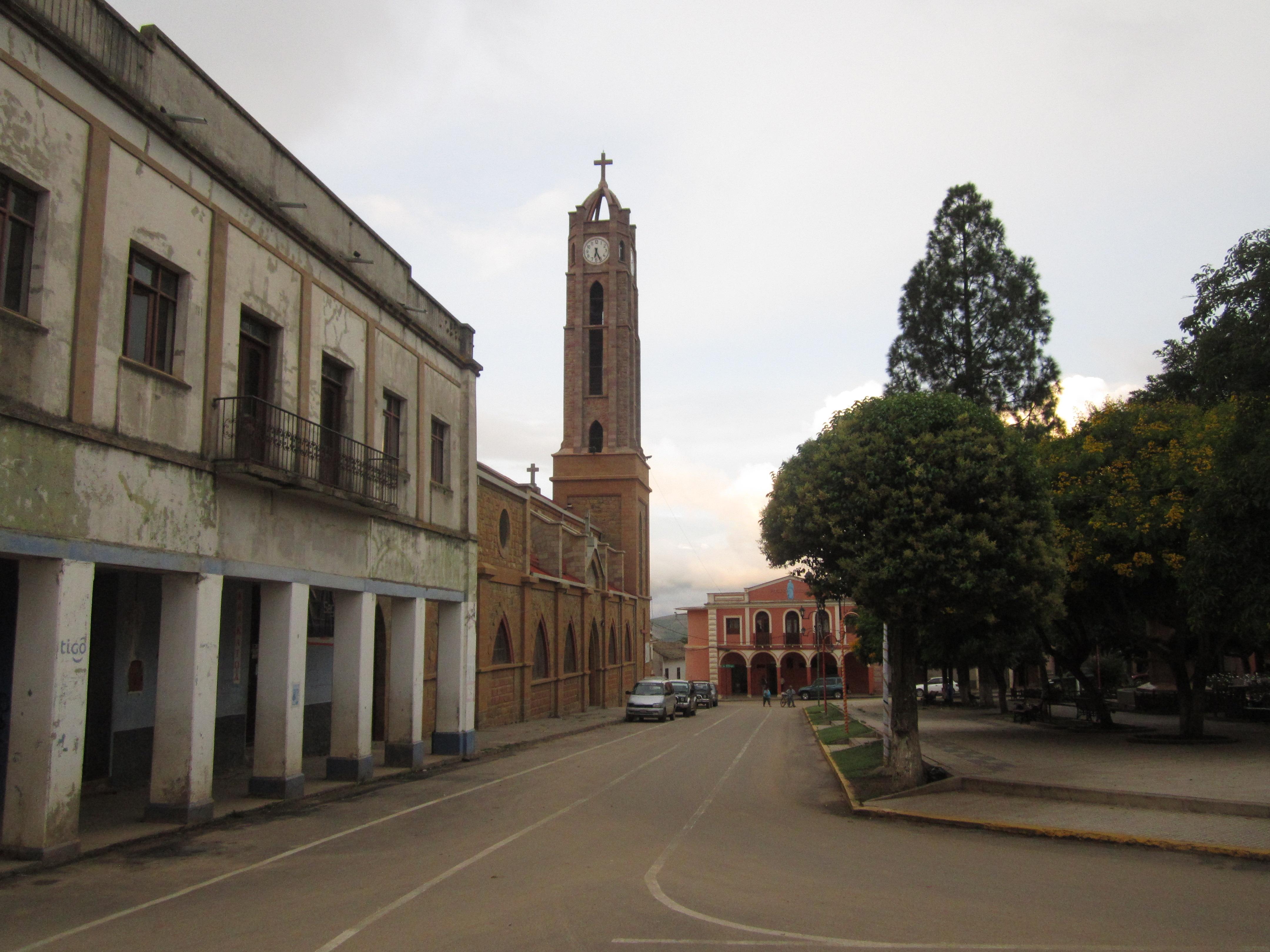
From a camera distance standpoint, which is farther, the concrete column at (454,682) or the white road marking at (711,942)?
the concrete column at (454,682)

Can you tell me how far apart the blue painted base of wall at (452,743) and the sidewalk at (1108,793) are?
948 cm

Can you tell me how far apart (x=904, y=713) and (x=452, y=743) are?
10033 mm

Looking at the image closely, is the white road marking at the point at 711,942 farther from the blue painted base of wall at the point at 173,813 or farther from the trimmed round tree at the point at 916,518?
the blue painted base of wall at the point at 173,813

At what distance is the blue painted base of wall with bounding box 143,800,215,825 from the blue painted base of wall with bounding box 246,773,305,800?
2.06 metres

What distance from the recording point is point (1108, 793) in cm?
1216

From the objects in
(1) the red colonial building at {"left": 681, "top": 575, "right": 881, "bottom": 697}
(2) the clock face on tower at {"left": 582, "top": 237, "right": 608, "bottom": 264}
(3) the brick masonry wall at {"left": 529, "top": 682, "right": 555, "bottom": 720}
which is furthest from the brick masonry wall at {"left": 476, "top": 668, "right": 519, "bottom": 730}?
(1) the red colonial building at {"left": 681, "top": 575, "right": 881, "bottom": 697}

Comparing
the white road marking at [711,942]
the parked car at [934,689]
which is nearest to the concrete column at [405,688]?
the white road marking at [711,942]

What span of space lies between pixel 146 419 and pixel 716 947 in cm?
874

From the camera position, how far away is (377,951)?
6.35 meters

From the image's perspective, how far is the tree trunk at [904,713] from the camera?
14367 millimetres

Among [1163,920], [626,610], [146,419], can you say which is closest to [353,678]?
[146,419]

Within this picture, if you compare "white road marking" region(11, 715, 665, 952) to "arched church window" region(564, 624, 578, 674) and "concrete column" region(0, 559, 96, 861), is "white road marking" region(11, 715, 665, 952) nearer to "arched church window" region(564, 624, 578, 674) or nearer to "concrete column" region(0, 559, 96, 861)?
"concrete column" region(0, 559, 96, 861)

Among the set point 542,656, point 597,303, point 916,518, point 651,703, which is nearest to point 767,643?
point 597,303

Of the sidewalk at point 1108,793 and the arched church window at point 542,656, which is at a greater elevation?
the arched church window at point 542,656
